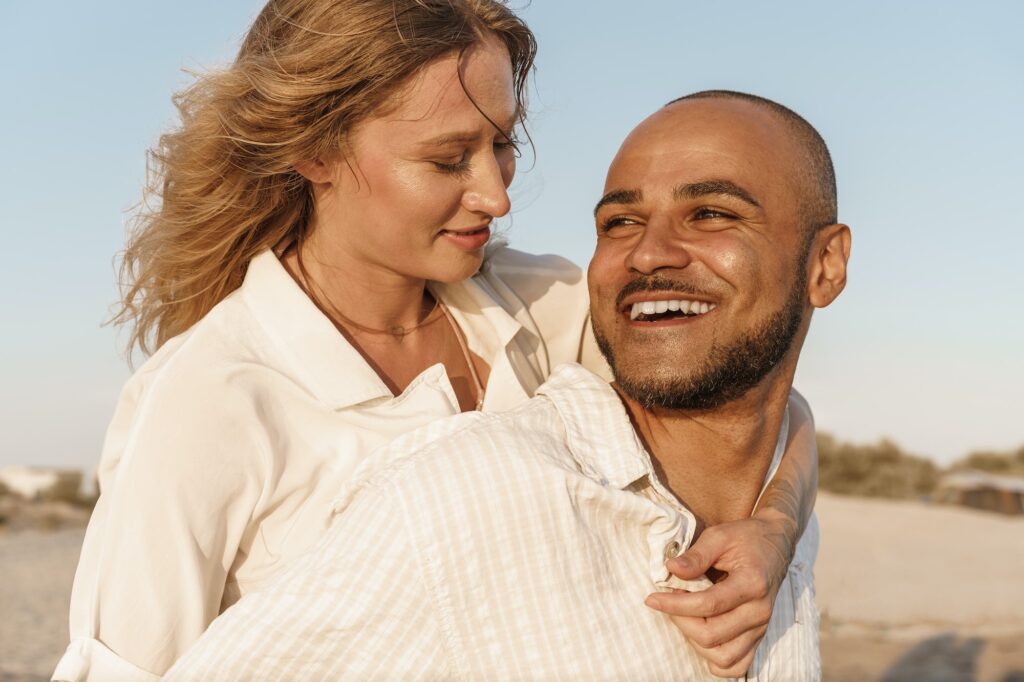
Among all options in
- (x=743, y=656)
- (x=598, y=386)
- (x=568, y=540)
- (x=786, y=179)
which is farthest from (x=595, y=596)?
(x=786, y=179)

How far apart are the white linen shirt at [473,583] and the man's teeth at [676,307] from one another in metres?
0.51

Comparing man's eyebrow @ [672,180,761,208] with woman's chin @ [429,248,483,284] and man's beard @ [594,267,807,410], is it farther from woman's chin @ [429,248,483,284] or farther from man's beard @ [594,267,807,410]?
woman's chin @ [429,248,483,284]

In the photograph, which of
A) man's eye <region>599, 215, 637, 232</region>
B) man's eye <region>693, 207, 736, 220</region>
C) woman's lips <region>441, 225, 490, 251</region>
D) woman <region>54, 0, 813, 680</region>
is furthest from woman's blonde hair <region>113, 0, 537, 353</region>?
man's eye <region>693, 207, 736, 220</region>

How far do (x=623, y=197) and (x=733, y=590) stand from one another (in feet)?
3.30

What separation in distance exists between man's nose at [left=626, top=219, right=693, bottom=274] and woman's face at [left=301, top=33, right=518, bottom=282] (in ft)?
2.23

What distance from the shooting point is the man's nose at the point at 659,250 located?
2596 mm

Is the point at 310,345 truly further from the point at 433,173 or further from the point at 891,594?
the point at 891,594

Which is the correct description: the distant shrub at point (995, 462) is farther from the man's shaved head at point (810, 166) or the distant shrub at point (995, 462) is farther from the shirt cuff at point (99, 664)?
the shirt cuff at point (99, 664)

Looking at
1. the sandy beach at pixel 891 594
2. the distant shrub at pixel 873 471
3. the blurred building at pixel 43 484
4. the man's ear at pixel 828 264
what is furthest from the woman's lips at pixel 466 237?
the blurred building at pixel 43 484

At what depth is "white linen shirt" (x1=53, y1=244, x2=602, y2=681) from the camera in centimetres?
263

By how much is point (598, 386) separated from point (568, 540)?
47 cm

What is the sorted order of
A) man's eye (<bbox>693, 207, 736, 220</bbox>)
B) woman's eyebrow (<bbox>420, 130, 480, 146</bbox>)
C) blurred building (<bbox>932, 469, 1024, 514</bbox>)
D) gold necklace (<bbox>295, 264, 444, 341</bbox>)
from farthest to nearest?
blurred building (<bbox>932, 469, 1024, 514</bbox>) < gold necklace (<bbox>295, 264, 444, 341</bbox>) < woman's eyebrow (<bbox>420, 130, 480, 146</bbox>) < man's eye (<bbox>693, 207, 736, 220</bbox>)

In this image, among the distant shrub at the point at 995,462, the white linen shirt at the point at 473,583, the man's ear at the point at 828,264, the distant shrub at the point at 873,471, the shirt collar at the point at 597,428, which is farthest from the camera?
the distant shrub at the point at 995,462

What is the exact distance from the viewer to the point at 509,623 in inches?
81.5
